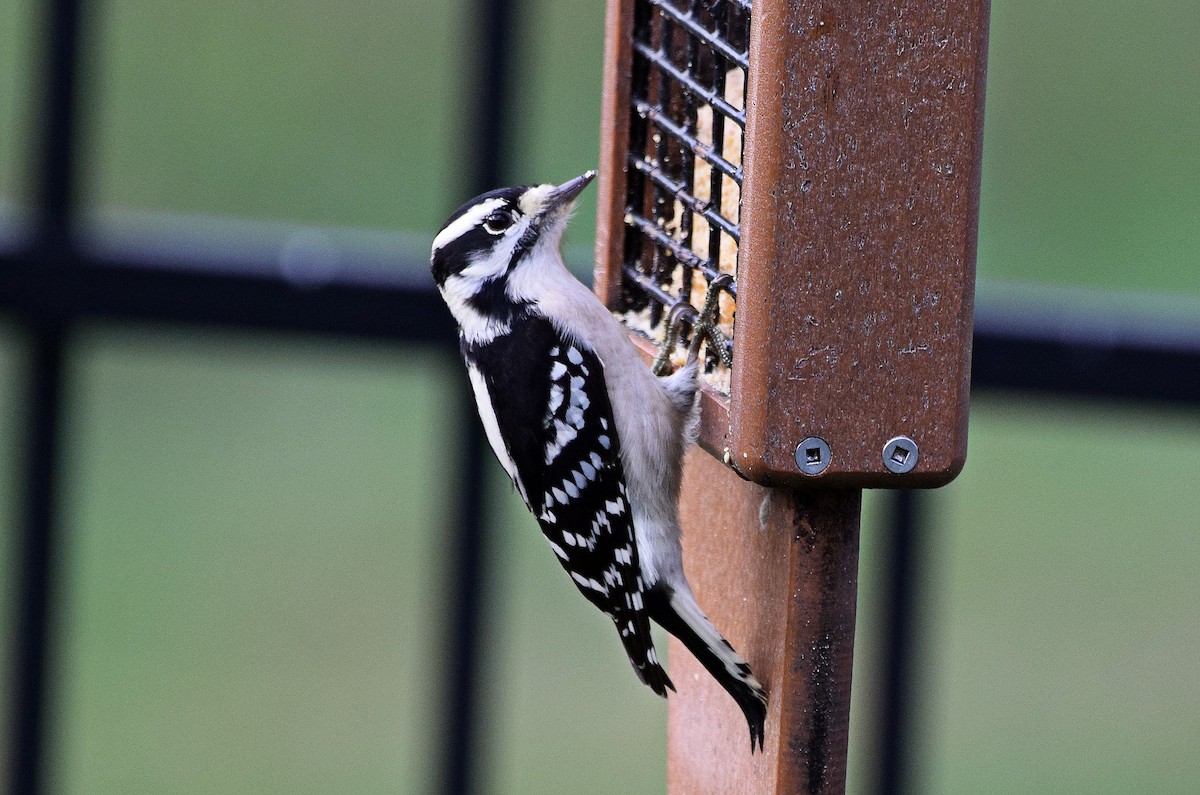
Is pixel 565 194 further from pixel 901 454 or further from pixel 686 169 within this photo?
pixel 901 454

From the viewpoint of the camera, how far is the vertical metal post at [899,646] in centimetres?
356

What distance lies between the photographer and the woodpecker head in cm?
225

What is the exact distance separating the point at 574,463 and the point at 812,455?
23.9 inches

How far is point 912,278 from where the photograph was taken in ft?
4.82

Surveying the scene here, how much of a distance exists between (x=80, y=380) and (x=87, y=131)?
0.56 meters

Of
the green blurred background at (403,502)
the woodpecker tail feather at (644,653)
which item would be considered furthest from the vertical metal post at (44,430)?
the woodpecker tail feather at (644,653)

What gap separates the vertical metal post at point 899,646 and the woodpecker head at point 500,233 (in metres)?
1.55

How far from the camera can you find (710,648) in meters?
1.75

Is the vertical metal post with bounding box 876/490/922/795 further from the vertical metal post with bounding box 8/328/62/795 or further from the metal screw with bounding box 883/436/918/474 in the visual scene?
the metal screw with bounding box 883/436/918/474

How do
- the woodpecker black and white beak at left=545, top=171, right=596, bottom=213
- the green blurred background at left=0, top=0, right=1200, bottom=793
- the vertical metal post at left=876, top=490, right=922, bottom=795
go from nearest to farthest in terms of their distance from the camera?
the woodpecker black and white beak at left=545, top=171, right=596, bottom=213 → the vertical metal post at left=876, top=490, right=922, bottom=795 → the green blurred background at left=0, top=0, right=1200, bottom=793

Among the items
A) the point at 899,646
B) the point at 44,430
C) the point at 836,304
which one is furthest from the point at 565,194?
the point at 899,646

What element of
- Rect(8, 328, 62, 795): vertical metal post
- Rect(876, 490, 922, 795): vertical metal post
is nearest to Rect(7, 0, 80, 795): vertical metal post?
Rect(8, 328, 62, 795): vertical metal post

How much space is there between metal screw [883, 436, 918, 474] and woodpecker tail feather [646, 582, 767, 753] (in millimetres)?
325

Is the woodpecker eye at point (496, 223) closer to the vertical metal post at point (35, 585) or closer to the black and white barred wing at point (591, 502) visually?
the black and white barred wing at point (591, 502)
